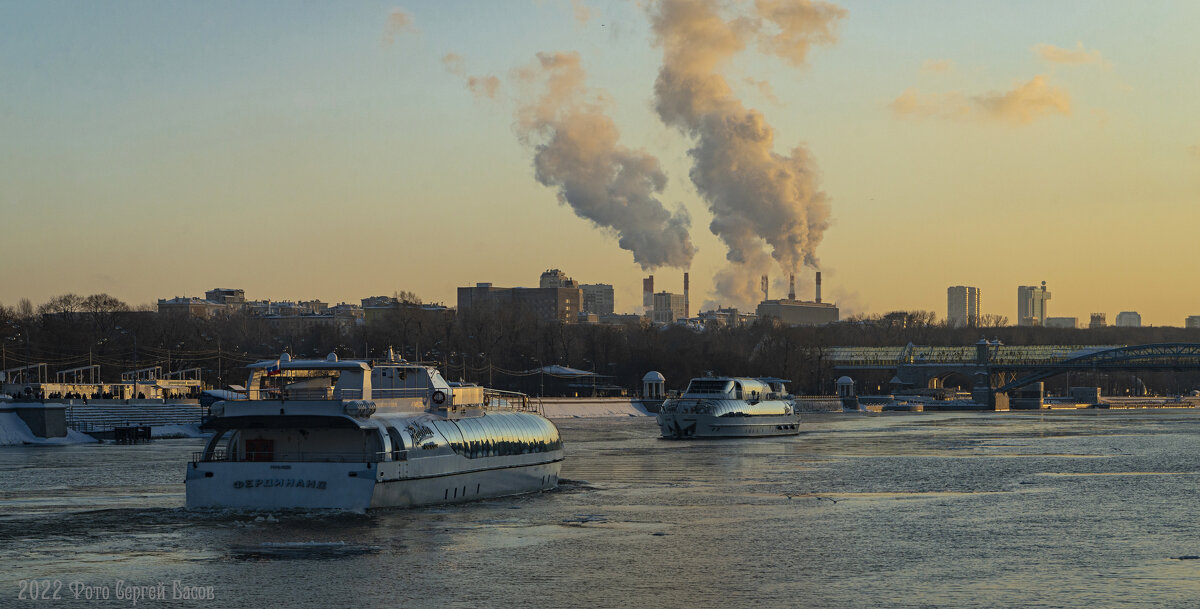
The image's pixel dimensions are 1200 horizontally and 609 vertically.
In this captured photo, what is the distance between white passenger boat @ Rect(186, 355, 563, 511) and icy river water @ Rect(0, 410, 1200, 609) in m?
0.76

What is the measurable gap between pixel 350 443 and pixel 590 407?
112 metres

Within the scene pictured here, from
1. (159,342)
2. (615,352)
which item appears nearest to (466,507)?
(159,342)

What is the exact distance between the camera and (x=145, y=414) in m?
110

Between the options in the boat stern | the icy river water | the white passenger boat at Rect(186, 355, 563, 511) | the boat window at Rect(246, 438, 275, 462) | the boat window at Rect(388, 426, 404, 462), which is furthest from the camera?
the boat window at Rect(246, 438, 275, 462)

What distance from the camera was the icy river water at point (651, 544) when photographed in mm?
29078

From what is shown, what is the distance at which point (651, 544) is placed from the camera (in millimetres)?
36562

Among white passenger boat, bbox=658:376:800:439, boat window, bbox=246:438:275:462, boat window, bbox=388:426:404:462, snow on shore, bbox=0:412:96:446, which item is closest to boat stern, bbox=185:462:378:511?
boat window, bbox=388:426:404:462

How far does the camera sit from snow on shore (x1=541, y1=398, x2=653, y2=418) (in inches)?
5787

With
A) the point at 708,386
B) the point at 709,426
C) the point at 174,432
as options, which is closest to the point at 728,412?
the point at 709,426

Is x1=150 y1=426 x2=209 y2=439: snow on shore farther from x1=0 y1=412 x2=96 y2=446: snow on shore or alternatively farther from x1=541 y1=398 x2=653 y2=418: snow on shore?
x1=541 y1=398 x2=653 y2=418: snow on shore

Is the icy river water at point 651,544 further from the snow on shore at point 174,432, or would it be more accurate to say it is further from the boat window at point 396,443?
the snow on shore at point 174,432

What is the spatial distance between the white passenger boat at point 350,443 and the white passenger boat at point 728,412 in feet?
175

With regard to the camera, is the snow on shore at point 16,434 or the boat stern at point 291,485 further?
the snow on shore at point 16,434

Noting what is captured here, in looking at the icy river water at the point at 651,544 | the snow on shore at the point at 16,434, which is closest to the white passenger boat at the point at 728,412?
the icy river water at the point at 651,544
